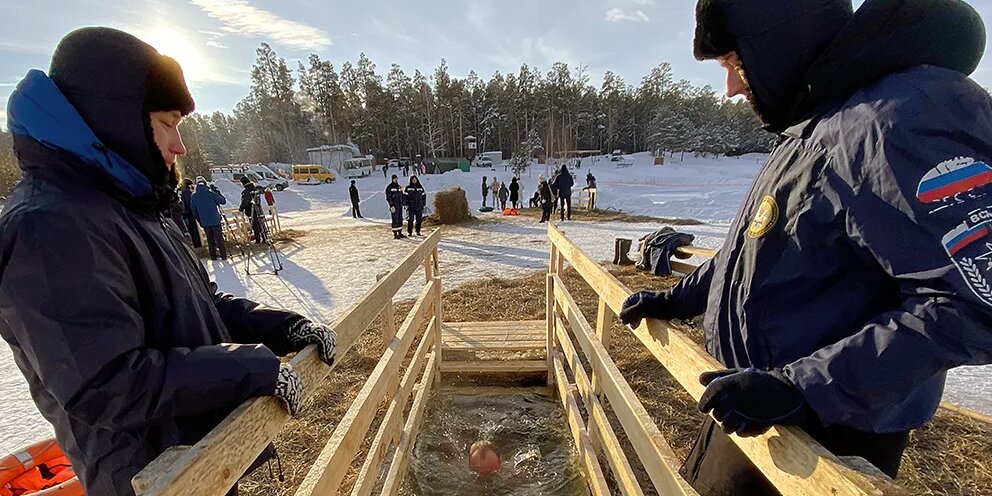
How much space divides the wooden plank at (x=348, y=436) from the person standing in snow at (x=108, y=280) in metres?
0.41

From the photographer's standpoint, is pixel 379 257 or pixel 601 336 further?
pixel 379 257

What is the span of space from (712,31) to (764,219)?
0.60 m

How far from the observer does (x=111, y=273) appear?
3.42 feet

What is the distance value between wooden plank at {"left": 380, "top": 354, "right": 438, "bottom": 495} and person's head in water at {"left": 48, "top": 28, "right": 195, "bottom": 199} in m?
1.88

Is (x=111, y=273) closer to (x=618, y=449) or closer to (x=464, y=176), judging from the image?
(x=618, y=449)

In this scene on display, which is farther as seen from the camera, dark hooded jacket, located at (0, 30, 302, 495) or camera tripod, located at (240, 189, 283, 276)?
camera tripod, located at (240, 189, 283, 276)

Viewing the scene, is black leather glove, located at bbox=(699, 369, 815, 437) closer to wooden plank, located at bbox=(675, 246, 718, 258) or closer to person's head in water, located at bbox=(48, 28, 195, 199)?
person's head in water, located at bbox=(48, 28, 195, 199)

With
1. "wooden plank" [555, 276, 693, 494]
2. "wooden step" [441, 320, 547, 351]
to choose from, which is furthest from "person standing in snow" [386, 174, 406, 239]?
"wooden plank" [555, 276, 693, 494]

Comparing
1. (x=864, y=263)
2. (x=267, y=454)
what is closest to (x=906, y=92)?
(x=864, y=263)

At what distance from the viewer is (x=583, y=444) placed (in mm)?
2779

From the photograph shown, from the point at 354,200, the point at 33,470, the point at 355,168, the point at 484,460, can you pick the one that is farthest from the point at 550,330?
the point at 355,168

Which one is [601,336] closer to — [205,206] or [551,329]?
[551,329]

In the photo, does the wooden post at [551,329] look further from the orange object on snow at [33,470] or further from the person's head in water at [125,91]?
the orange object on snow at [33,470]

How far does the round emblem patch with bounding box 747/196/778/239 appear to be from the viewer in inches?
43.5
